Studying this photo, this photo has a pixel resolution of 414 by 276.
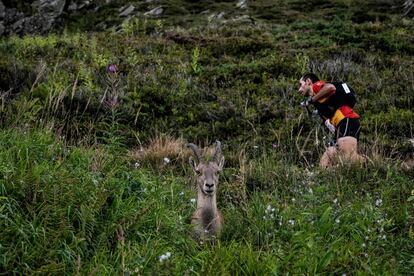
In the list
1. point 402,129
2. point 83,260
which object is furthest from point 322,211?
point 402,129

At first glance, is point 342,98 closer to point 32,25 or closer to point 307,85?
point 307,85

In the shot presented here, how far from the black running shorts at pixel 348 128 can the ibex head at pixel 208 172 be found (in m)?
3.46

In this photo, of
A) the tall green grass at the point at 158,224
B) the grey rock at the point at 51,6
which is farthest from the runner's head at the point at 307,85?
the grey rock at the point at 51,6

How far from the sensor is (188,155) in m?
9.44

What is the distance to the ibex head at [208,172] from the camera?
5.98 m

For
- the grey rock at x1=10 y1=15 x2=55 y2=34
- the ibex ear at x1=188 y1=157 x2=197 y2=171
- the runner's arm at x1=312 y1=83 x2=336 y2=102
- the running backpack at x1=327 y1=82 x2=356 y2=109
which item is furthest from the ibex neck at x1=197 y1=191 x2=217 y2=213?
the grey rock at x1=10 y1=15 x2=55 y2=34

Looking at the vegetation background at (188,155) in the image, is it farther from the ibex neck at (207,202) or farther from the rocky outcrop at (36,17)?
the rocky outcrop at (36,17)

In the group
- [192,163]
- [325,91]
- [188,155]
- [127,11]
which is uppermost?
[192,163]

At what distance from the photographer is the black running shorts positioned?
9508 millimetres

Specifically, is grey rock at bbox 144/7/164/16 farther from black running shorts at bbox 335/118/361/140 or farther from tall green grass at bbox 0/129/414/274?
tall green grass at bbox 0/129/414/274

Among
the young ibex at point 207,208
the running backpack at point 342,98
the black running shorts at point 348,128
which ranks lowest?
the black running shorts at point 348,128

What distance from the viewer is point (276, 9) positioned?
29609 millimetres

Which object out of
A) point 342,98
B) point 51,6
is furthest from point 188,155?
point 51,6

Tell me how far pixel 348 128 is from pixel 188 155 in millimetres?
2648
